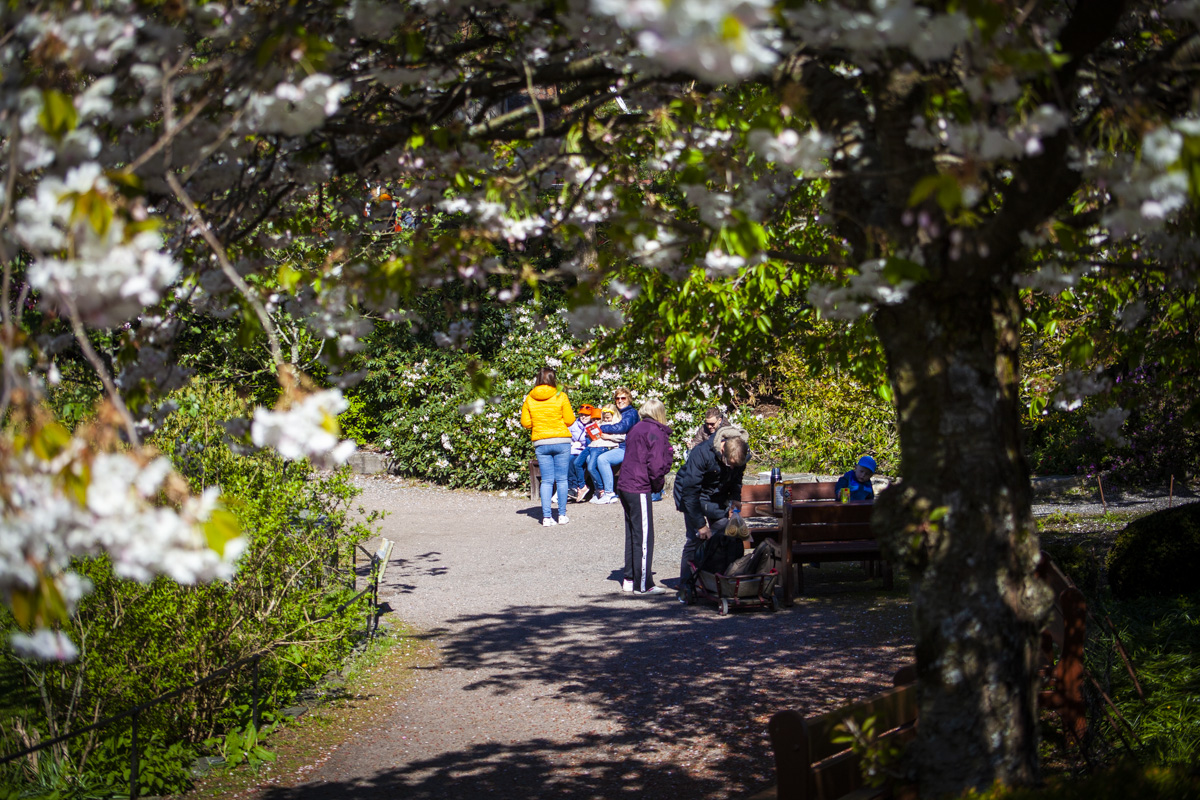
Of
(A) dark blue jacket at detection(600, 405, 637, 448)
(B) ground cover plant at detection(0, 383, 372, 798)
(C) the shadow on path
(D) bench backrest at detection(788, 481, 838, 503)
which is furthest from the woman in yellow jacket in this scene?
(B) ground cover plant at detection(0, 383, 372, 798)

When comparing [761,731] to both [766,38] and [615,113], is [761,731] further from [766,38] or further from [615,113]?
[766,38]

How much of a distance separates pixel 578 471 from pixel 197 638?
9930 millimetres

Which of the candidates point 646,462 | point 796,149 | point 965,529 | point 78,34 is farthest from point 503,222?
point 646,462

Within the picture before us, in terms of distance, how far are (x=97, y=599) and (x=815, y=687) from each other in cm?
428

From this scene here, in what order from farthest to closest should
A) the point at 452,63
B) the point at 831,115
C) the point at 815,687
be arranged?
the point at 815,687
the point at 452,63
the point at 831,115

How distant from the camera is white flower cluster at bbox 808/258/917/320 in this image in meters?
2.84

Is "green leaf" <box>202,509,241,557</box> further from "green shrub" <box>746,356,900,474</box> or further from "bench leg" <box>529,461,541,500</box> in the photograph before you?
"bench leg" <box>529,461,541,500</box>

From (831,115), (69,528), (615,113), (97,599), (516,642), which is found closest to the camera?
(69,528)

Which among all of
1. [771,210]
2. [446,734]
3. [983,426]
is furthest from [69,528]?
A: [446,734]

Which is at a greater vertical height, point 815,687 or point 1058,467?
point 1058,467

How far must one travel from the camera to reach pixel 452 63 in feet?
11.8

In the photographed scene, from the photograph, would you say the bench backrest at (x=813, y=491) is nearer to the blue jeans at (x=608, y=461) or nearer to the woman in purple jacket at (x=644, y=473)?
the woman in purple jacket at (x=644, y=473)

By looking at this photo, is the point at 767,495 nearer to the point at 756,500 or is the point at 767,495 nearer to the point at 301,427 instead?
the point at 756,500

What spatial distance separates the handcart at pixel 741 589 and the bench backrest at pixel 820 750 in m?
4.74
